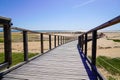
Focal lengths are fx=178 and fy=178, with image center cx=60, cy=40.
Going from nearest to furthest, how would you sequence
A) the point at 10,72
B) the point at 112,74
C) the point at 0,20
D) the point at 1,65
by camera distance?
the point at 0,20 < the point at 1,65 < the point at 10,72 < the point at 112,74

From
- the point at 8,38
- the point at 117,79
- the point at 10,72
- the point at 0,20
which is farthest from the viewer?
the point at 117,79

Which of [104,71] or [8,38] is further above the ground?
[8,38]

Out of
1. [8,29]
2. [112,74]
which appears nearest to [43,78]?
[8,29]

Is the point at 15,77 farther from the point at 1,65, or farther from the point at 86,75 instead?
the point at 86,75

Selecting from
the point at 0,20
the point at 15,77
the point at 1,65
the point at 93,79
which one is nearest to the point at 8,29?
the point at 0,20

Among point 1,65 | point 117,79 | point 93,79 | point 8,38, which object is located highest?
point 8,38

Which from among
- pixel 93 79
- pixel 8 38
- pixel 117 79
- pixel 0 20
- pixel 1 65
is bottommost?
pixel 117 79

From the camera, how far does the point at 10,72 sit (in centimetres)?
379

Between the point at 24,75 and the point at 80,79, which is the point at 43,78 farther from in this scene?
the point at 80,79

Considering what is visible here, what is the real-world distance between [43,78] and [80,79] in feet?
2.33

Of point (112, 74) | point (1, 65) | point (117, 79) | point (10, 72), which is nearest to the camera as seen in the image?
point (1, 65)

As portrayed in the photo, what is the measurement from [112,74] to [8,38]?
5.22 metres

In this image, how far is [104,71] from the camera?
7727 millimetres

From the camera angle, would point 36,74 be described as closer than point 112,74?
Yes
